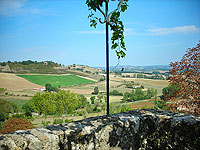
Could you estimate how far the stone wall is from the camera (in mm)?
1356

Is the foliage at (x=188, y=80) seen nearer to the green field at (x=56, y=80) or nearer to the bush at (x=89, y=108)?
the bush at (x=89, y=108)

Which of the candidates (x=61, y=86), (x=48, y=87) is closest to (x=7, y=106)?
(x=48, y=87)

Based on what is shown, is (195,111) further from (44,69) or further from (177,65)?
(44,69)

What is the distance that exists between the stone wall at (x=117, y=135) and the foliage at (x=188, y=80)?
316cm

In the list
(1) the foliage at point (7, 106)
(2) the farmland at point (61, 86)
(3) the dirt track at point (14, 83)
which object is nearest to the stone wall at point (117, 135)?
(2) the farmland at point (61, 86)

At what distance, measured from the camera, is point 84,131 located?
63.9 inches

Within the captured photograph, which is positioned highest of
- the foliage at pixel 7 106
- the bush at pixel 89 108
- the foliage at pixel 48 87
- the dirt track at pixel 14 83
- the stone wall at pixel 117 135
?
the stone wall at pixel 117 135

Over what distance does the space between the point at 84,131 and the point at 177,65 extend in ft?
16.2

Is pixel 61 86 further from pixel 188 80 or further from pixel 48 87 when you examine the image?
pixel 188 80

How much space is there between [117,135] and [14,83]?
30.8 m

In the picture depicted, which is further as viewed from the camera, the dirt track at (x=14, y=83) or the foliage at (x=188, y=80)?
the dirt track at (x=14, y=83)

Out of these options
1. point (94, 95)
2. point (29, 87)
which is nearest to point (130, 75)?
point (94, 95)

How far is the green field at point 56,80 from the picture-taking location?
114ft

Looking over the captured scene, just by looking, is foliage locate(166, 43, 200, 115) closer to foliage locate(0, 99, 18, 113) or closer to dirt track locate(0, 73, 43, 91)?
foliage locate(0, 99, 18, 113)
